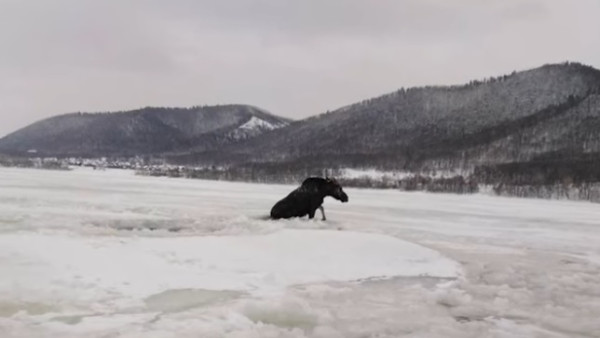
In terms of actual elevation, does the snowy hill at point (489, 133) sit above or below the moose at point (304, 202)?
above

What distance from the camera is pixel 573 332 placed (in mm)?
7109

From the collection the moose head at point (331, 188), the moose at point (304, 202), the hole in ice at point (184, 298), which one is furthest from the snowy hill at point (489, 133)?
the hole in ice at point (184, 298)

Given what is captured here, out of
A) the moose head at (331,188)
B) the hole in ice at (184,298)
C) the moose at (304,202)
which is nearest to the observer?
the hole in ice at (184,298)

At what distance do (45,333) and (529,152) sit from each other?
480 ft

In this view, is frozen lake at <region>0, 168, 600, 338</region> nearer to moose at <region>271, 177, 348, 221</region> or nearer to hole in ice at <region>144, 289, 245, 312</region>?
hole in ice at <region>144, 289, 245, 312</region>

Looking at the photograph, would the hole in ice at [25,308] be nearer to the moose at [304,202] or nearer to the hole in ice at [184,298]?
the hole in ice at [184,298]

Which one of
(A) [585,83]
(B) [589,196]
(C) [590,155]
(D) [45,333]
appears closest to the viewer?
(D) [45,333]

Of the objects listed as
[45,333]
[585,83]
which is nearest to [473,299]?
[45,333]

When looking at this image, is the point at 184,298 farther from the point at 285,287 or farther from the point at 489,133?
the point at 489,133

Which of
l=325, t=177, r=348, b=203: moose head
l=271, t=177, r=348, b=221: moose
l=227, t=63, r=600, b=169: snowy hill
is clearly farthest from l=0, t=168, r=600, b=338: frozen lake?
l=227, t=63, r=600, b=169: snowy hill

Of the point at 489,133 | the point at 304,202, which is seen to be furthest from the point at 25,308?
the point at 489,133

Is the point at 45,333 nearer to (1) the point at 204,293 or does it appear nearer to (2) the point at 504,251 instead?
(1) the point at 204,293

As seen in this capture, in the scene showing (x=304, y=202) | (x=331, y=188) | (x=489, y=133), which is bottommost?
(x=304, y=202)

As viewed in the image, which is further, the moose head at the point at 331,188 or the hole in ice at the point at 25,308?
the moose head at the point at 331,188
